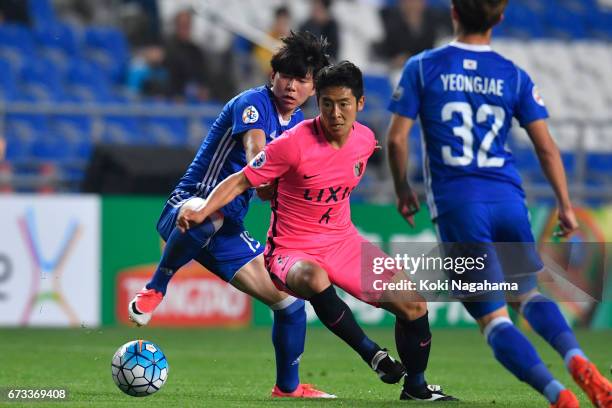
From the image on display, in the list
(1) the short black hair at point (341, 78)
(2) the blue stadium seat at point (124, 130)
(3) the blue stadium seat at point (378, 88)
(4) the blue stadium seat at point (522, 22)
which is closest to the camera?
(1) the short black hair at point (341, 78)

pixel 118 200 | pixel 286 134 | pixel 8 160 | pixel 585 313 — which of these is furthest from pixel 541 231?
pixel 286 134

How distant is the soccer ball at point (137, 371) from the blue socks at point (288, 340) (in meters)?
0.76

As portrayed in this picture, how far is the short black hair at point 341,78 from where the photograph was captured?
6512mm

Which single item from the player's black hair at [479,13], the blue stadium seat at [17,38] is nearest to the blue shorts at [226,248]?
the player's black hair at [479,13]

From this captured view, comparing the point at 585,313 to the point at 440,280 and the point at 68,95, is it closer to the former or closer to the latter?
the point at 68,95

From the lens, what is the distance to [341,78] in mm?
6504

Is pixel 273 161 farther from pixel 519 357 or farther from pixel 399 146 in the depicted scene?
pixel 519 357

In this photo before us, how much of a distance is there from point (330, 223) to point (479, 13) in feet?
5.84

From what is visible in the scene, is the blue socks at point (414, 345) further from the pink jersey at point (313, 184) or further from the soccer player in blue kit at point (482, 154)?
the soccer player in blue kit at point (482, 154)

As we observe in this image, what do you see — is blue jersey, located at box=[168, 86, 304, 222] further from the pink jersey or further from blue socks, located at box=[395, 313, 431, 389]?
blue socks, located at box=[395, 313, 431, 389]

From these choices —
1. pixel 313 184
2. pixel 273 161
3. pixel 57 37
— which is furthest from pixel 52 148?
pixel 273 161

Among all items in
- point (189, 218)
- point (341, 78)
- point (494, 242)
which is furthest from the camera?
point (341, 78)

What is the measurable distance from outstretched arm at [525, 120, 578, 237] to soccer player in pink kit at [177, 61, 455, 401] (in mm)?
1085

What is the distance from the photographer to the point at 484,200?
582 cm
